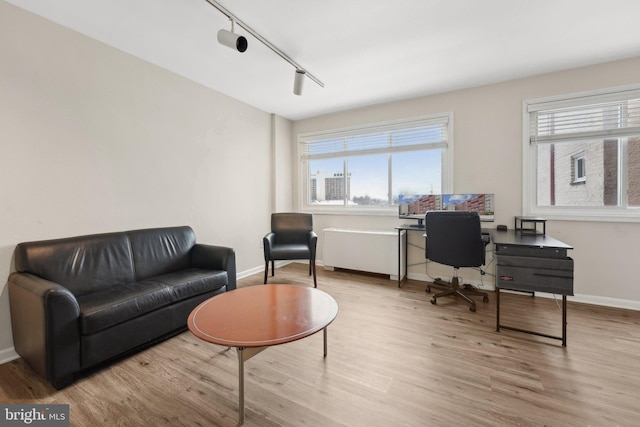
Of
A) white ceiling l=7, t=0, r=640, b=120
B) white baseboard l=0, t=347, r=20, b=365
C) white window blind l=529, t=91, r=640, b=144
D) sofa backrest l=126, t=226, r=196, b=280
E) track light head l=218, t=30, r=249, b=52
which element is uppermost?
white ceiling l=7, t=0, r=640, b=120

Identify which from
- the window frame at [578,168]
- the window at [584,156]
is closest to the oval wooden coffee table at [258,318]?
the window at [584,156]

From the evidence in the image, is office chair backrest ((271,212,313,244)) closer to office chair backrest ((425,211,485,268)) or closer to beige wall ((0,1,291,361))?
beige wall ((0,1,291,361))

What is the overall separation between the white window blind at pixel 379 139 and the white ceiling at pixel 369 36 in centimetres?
63

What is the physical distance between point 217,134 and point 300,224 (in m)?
1.73

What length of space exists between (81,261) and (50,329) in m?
0.72

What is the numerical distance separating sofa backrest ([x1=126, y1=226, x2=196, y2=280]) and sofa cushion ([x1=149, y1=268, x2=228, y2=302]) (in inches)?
5.0

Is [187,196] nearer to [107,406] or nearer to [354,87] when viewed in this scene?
[107,406]

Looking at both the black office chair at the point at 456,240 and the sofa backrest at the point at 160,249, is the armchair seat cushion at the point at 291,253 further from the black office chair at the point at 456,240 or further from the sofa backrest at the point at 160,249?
the black office chair at the point at 456,240

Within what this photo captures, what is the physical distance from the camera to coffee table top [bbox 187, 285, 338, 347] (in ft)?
4.72

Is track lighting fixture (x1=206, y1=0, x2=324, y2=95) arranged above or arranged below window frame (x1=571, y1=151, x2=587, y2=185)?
above

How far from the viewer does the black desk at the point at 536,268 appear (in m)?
2.07

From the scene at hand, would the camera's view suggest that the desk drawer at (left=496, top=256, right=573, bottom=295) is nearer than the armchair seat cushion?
Yes

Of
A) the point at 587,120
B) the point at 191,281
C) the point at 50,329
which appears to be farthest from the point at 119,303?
the point at 587,120

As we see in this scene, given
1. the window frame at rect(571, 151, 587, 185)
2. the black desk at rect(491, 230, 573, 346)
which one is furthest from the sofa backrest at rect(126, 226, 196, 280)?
the window frame at rect(571, 151, 587, 185)
